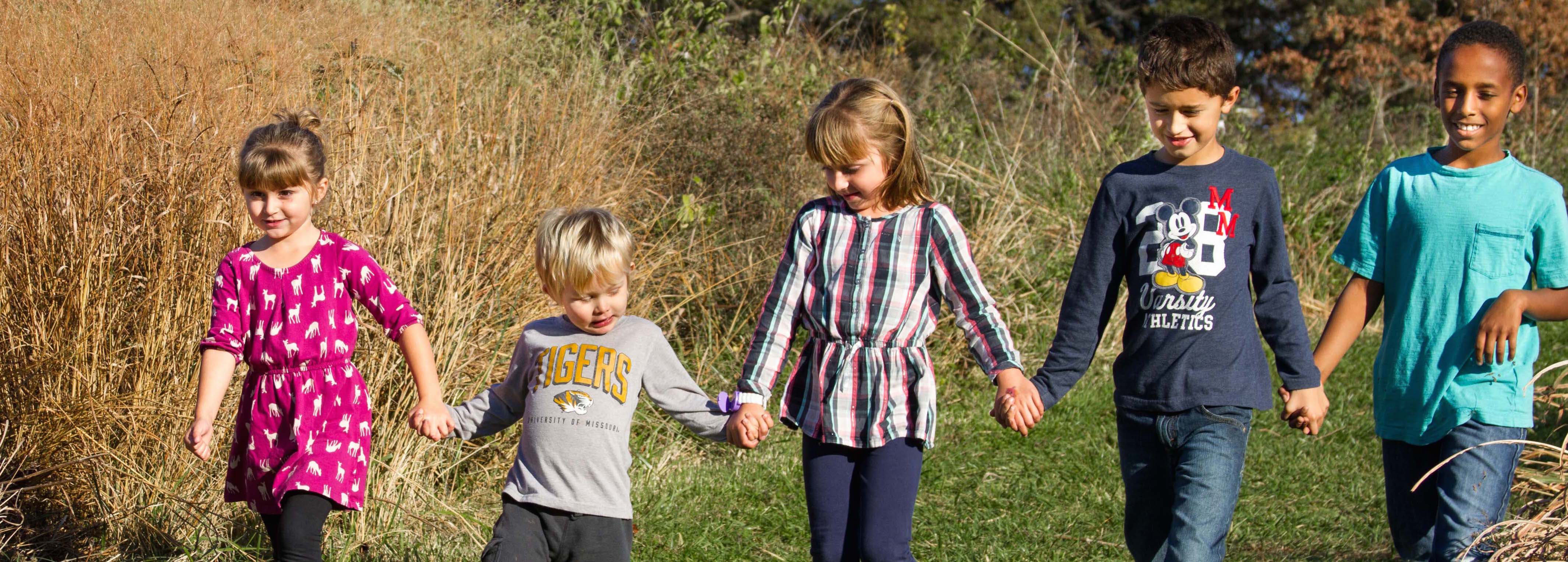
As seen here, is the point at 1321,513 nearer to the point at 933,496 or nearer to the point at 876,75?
the point at 933,496

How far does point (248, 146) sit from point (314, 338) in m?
0.50

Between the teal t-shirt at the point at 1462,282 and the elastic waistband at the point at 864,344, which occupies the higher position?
the teal t-shirt at the point at 1462,282

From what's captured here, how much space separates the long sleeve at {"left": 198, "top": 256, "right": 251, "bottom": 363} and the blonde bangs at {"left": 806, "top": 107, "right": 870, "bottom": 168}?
4.62 ft

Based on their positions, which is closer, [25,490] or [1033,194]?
[25,490]

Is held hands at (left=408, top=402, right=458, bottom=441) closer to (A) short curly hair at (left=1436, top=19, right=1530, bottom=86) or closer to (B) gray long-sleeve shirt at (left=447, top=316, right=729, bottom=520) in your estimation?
(B) gray long-sleeve shirt at (left=447, top=316, right=729, bottom=520)

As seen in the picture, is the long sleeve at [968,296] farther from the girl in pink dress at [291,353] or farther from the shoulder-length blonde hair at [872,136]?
the girl in pink dress at [291,353]

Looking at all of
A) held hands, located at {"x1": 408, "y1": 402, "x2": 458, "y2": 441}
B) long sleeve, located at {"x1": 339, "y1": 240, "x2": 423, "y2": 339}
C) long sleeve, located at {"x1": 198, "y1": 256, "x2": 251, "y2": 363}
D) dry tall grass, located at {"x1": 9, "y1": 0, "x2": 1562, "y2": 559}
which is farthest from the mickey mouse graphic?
dry tall grass, located at {"x1": 9, "y1": 0, "x2": 1562, "y2": 559}

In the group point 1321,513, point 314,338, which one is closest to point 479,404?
point 314,338

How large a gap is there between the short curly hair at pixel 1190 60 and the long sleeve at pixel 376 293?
1.85 m

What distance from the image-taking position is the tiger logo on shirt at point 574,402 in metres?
2.76

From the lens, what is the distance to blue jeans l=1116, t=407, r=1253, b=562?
275cm

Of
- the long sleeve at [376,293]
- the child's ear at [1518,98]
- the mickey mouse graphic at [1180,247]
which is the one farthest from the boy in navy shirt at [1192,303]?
the long sleeve at [376,293]

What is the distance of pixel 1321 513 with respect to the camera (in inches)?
190

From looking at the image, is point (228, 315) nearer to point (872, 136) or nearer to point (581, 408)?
point (581, 408)
